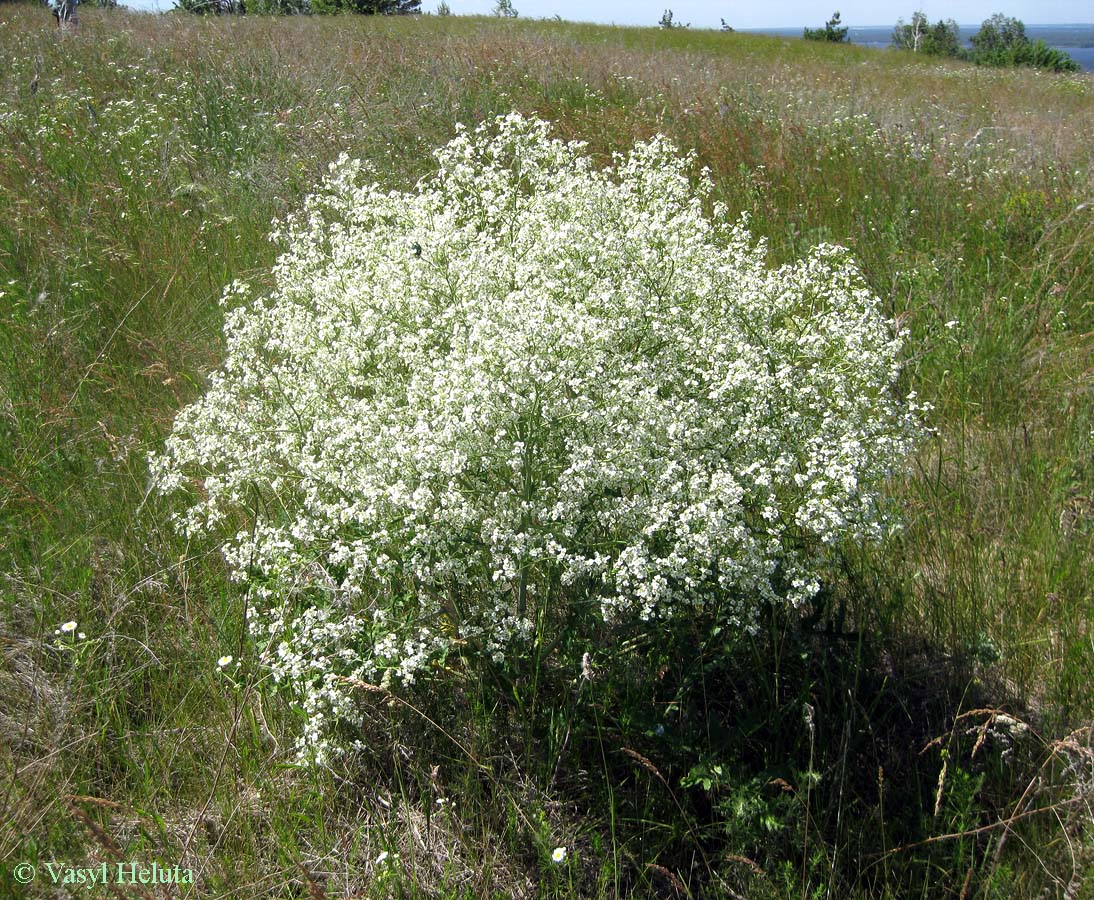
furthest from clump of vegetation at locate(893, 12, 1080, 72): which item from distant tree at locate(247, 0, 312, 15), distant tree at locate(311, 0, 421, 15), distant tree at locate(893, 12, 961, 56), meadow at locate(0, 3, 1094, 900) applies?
meadow at locate(0, 3, 1094, 900)

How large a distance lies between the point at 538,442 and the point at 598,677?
0.86 meters

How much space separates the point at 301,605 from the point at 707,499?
1509mm

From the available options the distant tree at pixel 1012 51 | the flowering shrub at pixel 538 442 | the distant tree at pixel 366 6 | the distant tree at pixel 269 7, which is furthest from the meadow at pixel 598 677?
the distant tree at pixel 1012 51

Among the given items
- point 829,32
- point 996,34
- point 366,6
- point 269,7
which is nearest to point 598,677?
point 269,7

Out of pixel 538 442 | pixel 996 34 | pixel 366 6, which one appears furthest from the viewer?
pixel 996 34

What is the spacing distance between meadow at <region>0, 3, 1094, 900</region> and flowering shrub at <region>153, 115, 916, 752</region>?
0.96 ft

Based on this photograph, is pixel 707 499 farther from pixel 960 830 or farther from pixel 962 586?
pixel 962 586

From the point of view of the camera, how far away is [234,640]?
317 cm

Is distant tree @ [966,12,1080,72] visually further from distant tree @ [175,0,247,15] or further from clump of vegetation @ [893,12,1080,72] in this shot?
distant tree @ [175,0,247,15]

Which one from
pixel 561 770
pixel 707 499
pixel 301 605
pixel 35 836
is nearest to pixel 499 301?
pixel 707 499

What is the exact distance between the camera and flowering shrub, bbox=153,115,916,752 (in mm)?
2555

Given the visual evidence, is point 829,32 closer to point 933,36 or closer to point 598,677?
point 933,36

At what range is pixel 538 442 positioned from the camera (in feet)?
8.65

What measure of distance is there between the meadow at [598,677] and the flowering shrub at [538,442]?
0.96 feet
